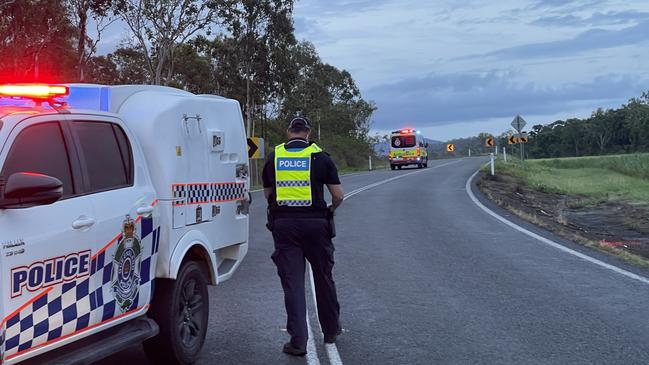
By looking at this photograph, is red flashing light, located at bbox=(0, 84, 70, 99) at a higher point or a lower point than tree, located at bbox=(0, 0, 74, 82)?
lower

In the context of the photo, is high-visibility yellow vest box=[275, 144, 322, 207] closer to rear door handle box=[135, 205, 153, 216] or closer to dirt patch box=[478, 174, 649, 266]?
rear door handle box=[135, 205, 153, 216]

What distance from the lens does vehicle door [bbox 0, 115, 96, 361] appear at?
10.9 ft

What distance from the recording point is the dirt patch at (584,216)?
1225cm

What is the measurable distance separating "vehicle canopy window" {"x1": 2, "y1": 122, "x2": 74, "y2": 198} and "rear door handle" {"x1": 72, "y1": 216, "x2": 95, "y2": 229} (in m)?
0.17

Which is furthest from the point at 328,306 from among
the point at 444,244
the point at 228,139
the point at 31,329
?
the point at 444,244

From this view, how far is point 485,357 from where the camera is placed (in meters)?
5.41

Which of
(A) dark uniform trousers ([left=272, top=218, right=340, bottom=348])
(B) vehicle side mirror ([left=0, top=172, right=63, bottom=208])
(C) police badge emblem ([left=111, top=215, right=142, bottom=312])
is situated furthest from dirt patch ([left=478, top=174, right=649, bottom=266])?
(B) vehicle side mirror ([left=0, top=172, right=63, bottom=208])

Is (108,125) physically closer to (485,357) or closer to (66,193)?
(66,193)

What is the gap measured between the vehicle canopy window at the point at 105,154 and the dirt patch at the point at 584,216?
7.71 m

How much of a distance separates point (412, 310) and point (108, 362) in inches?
122

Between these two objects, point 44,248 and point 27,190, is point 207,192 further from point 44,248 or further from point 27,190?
point 27,190

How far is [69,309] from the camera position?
12.3 feet

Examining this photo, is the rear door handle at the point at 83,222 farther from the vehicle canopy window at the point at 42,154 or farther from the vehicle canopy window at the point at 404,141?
the vehicle canopy window at the point at 404,141

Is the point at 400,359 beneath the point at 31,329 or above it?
beneath
